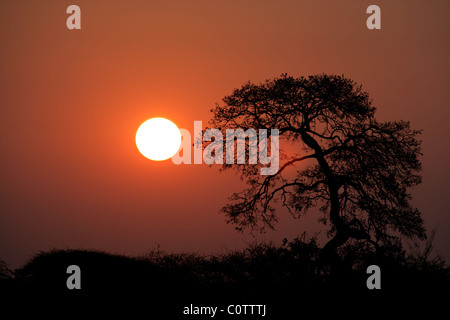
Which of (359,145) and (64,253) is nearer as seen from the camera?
(64,253)

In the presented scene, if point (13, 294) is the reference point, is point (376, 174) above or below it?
above

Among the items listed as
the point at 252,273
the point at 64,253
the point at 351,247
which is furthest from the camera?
the point at 351,247

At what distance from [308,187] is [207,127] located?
16.8 feet

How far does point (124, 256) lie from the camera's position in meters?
19.9

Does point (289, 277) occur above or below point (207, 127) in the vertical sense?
below

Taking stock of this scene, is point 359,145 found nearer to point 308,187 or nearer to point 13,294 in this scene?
point 308,187

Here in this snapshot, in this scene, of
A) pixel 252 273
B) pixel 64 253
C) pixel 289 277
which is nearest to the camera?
pixel 289 277

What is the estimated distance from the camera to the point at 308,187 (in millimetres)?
22484
